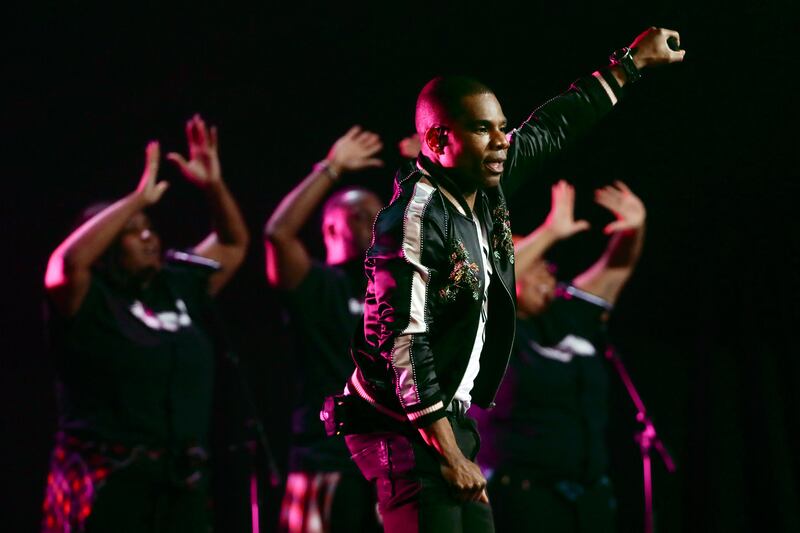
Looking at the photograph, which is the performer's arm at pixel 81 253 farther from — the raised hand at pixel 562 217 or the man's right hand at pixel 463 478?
the man's right hand at pixel 463 478

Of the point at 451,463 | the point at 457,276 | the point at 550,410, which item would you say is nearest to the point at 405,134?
the point at 550,410

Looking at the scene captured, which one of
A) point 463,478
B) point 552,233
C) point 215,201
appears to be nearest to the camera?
point 463,478

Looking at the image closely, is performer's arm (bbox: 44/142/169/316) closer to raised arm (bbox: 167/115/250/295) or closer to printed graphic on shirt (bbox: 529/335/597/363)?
raised arm (bbox: 167/115/250/295)

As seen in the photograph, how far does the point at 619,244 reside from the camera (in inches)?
200

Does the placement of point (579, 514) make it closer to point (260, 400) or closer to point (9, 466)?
point (260, 400)

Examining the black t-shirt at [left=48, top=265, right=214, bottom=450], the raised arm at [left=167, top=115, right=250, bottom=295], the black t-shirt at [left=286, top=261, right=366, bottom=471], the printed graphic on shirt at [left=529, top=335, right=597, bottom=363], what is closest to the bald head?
the black t-shirt at [left=286, top=261, right=366, bottom=471]

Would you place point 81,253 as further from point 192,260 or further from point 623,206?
point 623,206

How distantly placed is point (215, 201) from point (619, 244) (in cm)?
207

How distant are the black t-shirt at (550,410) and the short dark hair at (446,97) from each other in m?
2.28

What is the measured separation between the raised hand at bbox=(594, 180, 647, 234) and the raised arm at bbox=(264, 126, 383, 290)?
4.50ft

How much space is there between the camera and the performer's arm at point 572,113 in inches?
105

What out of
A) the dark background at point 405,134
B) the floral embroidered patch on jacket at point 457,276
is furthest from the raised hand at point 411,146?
the floral embroidered patch on jacket at point 457,276

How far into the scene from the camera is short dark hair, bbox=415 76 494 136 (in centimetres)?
237

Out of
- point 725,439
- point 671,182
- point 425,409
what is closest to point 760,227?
point 671,182
